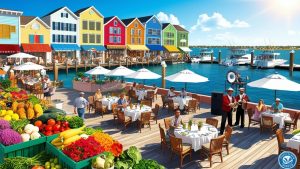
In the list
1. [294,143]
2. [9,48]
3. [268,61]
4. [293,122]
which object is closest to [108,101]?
[293,122]

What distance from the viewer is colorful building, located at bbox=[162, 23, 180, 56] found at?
255 feet

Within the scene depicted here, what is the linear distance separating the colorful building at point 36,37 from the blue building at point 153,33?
2696 cm

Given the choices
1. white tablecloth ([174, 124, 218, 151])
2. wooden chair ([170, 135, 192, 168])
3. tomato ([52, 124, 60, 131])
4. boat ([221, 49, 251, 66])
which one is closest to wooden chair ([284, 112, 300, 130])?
white tablecloth ([174, 124, 218, 151])

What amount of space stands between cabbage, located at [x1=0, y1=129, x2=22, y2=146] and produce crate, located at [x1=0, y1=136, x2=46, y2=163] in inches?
4.1

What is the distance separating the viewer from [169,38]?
261 feet

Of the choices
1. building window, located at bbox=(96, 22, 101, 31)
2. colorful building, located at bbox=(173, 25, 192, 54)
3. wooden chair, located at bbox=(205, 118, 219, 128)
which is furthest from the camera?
colorful building, located at bbox=(173, 25, 192, 54)

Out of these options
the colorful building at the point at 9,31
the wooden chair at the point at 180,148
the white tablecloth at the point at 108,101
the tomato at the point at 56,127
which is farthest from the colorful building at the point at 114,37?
the tomato at the point at 56,127

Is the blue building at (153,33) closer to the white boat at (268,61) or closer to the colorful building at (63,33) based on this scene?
the colorful building at (63,33)

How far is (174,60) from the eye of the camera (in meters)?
75.8

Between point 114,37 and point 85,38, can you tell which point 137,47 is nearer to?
point 114,37

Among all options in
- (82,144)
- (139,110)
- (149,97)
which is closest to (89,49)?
(149,97)

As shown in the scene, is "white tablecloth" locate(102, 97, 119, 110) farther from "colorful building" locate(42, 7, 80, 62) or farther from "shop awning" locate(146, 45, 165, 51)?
"shop awning" locate(146, 45, 165, 51)

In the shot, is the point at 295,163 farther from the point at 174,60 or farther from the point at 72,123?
the point at 174,60

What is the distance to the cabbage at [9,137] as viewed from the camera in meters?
6.21
